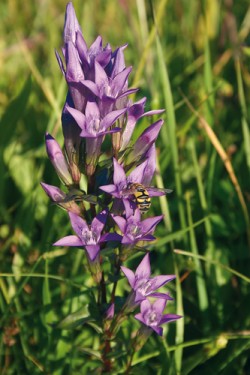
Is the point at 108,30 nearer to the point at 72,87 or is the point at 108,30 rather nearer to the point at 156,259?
the point at 156,259

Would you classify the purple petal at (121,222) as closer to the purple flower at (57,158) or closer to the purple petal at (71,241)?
the purple petal at (71,241)

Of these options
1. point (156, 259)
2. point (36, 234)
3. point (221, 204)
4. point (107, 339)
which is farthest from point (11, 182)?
point (107, 339)

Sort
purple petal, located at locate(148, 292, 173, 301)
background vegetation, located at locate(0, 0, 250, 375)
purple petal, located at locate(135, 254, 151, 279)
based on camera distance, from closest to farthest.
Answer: purple petal, located at locate(148, 292, 173, 301)
purple petal, located at locate(135, 254, 151, 279)
background vegetation, located at locate(0, 0, 250, 375)

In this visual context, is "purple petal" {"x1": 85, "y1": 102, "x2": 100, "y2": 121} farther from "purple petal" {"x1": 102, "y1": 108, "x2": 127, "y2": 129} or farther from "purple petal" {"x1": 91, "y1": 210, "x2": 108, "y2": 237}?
"purple petal" {"x1": 91, "y1": 210, "x2": 108, "y2": 237}

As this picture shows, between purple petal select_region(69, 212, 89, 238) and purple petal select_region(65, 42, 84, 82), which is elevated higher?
purple petal select_region(65, 42, 84, 82)

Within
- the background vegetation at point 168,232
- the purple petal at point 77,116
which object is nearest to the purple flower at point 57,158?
the purple petal at point 77,116

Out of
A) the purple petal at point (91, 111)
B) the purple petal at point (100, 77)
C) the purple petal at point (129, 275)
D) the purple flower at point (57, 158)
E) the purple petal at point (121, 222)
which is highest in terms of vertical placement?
the purple petal at point (100, 77)

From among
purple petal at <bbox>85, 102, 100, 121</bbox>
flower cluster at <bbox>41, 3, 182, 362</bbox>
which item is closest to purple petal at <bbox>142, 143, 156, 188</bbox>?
flower cluster at <bbox>41, 3, 182, 362</bbox>
